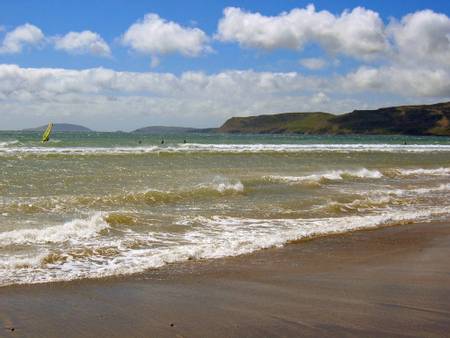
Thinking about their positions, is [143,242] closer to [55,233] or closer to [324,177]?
[55,233]

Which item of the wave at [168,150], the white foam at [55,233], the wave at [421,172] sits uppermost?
the wave at [168,150]

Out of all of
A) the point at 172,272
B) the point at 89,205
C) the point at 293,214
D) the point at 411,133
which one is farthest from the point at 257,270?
the point at 411,133

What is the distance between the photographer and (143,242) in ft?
29.6

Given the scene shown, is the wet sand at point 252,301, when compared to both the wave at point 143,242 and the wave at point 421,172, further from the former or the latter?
the wave at point 421,172

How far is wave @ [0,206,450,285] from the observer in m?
7.08

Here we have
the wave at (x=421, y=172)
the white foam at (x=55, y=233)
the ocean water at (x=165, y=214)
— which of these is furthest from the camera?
the wave at (x=421, y=172)

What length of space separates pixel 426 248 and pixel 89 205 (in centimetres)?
833

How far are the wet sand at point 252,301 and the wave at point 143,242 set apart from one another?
0.46 meters

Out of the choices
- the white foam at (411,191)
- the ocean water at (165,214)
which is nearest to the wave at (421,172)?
the ocean water at (165,214)

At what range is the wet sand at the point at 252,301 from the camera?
4.80m

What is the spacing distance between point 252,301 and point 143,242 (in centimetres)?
376

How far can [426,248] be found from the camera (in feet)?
29.9

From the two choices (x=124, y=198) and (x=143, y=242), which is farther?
(x=124, y=198)

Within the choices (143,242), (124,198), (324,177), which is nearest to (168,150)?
(324,177)
